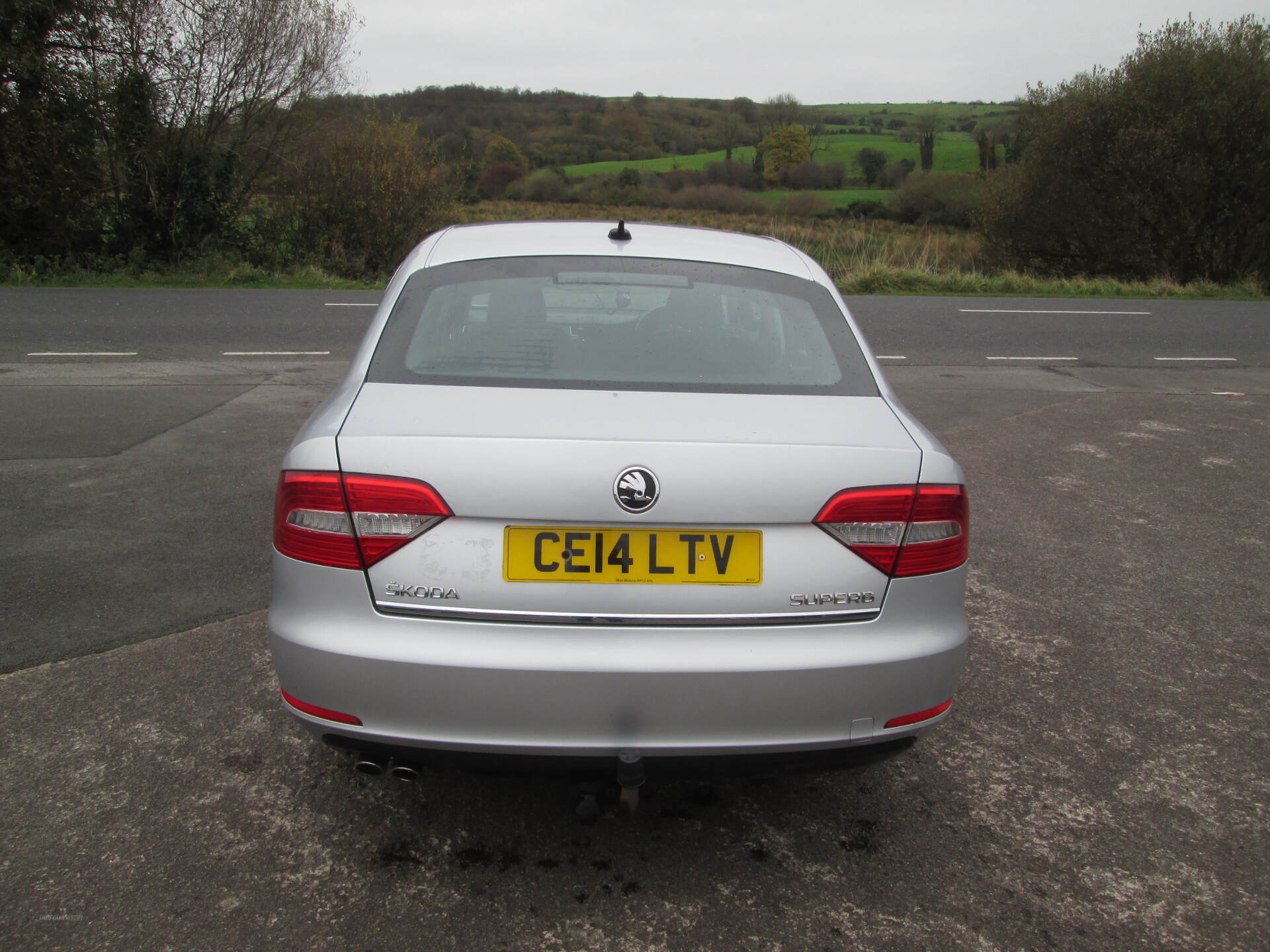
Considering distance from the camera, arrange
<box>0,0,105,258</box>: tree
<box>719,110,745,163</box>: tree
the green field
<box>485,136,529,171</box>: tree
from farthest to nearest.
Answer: <box>719,110,745,163</box>: tree < the green field < <box>485,136,529,171</box>: tree < <box>0,0,105,258</box>: tree

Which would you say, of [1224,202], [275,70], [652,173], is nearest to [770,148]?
[652,173]

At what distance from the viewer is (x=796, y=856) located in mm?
2580

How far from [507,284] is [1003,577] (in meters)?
2.91

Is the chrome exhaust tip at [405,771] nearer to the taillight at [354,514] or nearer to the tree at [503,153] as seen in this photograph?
the taillight at [354,514]

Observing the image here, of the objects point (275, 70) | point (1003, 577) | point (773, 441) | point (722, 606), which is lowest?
point (1003, 577)

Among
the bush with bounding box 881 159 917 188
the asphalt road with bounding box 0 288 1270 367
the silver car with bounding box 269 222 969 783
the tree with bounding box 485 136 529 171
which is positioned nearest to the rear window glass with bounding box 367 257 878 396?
the silver car with bounding box 269 222 969 783

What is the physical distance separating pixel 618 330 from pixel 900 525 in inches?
40.0

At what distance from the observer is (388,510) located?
2.18 meters

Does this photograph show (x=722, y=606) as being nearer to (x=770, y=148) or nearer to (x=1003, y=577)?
(x=1003, y=577)

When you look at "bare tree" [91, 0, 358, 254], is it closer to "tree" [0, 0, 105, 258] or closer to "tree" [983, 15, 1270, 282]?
"tree" [0, 0, 105, 258]

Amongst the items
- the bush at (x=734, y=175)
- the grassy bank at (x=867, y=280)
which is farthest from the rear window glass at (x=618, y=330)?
the bush at (x=734, y=175)

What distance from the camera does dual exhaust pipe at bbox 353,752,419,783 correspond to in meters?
2.31

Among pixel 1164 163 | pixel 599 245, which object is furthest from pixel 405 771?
pixel 1164 163

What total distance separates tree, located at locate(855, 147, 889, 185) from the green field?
2.63ft
